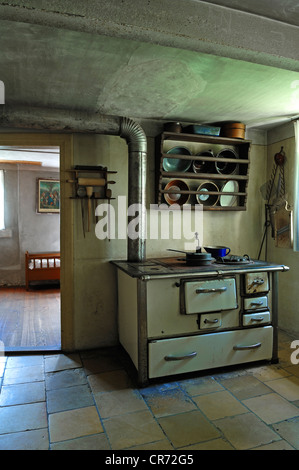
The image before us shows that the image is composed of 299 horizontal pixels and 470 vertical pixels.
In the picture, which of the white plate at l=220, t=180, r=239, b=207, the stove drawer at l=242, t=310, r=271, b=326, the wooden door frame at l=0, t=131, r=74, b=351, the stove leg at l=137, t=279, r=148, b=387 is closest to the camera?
the stove leg at l=137, t=279, r=148, b=387

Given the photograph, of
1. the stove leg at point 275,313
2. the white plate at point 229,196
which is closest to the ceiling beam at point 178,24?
the stove leg at point 275,313

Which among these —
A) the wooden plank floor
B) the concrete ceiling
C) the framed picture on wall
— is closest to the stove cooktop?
the wooden plank floor

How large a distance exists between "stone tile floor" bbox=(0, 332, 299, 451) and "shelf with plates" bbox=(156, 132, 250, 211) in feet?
5.29

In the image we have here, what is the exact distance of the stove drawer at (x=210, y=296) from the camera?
2.43 m

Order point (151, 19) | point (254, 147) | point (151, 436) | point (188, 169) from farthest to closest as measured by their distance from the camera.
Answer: point (254, 147)
point (188, 169)
point (151, 436)
point (151, 19)

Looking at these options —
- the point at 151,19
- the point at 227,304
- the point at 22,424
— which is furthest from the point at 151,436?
the point at 151,19

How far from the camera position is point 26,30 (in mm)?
1667

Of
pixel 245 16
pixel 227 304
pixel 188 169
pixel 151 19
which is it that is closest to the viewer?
pixel 151 19

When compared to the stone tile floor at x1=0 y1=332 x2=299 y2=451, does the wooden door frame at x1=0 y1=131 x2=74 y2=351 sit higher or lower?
higher

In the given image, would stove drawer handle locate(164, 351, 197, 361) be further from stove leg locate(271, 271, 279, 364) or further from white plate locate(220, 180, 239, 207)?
white plate locate(220, 180, 239, 207)

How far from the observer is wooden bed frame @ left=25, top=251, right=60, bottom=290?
18.1ft

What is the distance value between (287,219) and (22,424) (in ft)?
9.42
